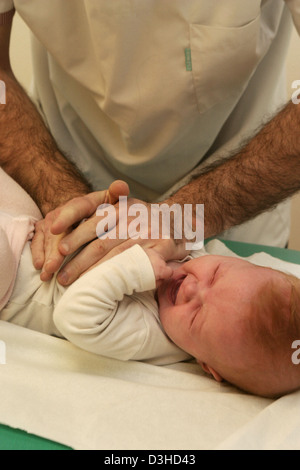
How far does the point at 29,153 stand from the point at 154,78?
0.43m

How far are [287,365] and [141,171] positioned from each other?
79 cm

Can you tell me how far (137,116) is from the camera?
1.30m

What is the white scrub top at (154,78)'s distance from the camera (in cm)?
118

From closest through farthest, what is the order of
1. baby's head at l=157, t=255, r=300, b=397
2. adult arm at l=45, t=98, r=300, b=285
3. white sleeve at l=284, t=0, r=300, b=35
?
baby's head at l=157, t=255, r=300, b=397, white sleeve at l=284, t=0, r=300, b=35, adult arm at l=45, t=98, r=300, b=285

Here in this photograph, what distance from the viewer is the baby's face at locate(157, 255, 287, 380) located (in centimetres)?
94

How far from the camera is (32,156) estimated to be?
4.64 feet

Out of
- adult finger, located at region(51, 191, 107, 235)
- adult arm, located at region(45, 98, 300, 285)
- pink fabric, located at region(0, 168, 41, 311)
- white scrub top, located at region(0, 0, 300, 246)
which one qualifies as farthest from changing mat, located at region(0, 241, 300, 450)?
white scrub top, located at region(0, 0, 300, 246)

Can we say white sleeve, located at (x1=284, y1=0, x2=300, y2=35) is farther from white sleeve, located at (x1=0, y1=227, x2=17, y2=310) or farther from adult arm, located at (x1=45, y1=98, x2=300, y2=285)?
white sleeve, located at (x1=0, y1=227, x2=17, y2=310)

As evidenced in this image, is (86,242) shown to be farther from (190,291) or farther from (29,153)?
(29,153)

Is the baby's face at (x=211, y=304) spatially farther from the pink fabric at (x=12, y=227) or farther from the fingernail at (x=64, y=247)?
the pink fabric at (x=12, y=227)

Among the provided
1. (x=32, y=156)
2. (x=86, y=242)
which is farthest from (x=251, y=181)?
(x=32, y=156)

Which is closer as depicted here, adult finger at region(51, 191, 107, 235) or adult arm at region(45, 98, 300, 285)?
adult finger at region(51, 191, 107, 235)

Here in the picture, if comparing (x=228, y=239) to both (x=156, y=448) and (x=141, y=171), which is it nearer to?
(x=141, y=171)

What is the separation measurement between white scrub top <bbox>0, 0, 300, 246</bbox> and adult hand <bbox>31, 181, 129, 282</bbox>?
0.27 m
